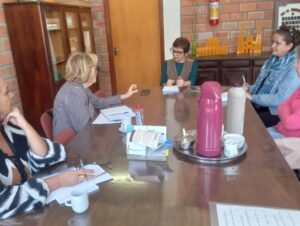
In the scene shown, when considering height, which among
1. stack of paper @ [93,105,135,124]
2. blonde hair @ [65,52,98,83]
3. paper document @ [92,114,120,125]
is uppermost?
blonde hair @ [65,52,98,83]

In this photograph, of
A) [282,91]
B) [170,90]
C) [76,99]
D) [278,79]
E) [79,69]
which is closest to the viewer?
[76,99]

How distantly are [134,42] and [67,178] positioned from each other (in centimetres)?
350

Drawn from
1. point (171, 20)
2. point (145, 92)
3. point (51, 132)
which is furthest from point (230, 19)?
point (51, 132)

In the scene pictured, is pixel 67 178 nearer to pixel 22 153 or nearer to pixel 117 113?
pixel 22 153

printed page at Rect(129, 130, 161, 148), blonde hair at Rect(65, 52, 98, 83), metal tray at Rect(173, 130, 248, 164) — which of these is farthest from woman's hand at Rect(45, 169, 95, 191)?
blonde hair at Rect(65, 52, 98, 83)

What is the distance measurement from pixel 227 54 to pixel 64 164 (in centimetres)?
304

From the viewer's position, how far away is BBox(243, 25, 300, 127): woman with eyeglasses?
2.08m

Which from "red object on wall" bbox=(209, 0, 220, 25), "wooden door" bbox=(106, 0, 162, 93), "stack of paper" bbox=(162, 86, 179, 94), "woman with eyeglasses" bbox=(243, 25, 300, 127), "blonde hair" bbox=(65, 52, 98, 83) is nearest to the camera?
"blonde hair" bbox=(65, 52, 98, 83)

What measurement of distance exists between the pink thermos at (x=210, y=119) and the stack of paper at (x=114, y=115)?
0.69 metres

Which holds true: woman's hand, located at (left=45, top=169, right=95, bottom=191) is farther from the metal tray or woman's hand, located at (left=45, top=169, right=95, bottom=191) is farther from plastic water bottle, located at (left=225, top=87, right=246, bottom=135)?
plastic water bottle, located at (left=225, top=87, right=246, bottom=135)

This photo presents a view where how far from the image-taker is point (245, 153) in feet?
3.97

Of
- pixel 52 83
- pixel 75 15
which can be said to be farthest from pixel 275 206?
pixel 75 15

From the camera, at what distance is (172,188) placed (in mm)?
977

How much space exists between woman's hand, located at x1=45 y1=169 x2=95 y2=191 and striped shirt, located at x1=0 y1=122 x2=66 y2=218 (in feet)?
0.11
